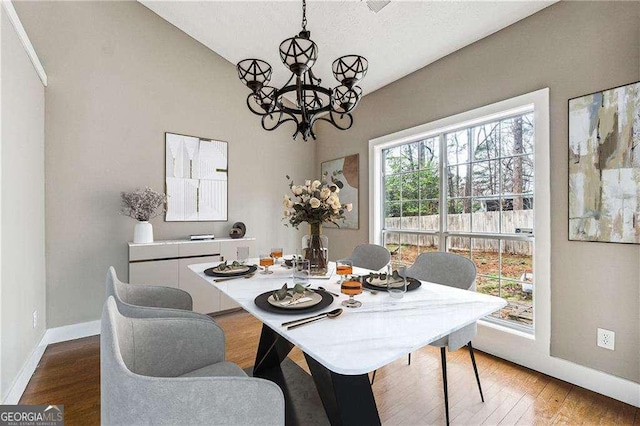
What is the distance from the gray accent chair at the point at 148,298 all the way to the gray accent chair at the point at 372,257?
150cm

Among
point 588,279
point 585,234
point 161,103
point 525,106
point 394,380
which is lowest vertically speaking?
point 394,380

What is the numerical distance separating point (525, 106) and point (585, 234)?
105 centimetres

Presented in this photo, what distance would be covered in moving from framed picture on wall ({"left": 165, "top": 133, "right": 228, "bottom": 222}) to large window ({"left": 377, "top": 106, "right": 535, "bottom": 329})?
2184mm

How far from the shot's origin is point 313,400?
1.84 metres

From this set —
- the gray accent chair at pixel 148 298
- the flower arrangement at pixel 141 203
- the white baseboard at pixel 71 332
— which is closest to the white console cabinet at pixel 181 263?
the flower arrangement at pixel 141 203

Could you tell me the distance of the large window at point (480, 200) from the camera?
239cm

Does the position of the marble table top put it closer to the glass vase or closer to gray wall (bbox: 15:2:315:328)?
the glass vase

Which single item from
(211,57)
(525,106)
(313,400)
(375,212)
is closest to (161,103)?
(211,57)

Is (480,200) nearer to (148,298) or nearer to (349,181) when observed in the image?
(349,181)

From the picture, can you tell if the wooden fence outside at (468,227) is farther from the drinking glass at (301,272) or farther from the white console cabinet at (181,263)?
the white console cabinet at (181,263)

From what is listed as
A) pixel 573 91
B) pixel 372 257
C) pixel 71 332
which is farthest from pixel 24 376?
pixel 573 91

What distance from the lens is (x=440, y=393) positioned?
193 cm

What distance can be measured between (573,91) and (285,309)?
2436 millimetres

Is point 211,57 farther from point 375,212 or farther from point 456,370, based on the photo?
point 456,370
